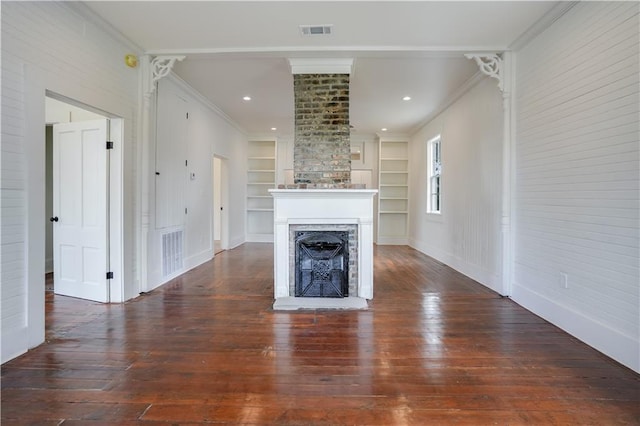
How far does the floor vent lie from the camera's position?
4539 mm

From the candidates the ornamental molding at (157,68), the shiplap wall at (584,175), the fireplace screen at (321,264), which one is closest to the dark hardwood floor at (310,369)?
the shiplap wall at (584,175)

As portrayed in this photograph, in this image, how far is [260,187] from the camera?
8.84m

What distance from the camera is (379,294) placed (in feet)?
13.3

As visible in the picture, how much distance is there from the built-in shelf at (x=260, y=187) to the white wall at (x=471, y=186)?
4.09m

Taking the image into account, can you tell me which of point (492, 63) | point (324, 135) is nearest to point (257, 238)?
point (324, 135)

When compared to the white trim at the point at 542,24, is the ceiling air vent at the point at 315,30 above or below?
above

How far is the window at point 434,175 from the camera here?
22.3 feet

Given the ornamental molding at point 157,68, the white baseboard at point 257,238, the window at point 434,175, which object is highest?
the ornamental molding at point 157,68

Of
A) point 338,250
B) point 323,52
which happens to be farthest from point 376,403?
point 323,52

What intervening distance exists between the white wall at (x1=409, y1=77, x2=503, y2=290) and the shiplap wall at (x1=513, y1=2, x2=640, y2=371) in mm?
545

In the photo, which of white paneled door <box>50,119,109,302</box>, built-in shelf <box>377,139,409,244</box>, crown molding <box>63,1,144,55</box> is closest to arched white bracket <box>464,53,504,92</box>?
crown molding <box>63,1,144,55</box>

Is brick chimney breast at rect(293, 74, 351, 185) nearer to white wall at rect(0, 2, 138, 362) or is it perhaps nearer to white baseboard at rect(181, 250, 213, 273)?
white wall at rect(0, 2, 138, 362)

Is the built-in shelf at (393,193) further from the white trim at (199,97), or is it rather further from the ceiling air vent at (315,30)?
the ceiling air vent at (315,30)

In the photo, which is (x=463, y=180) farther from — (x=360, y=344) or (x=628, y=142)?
(x=360, y=344)
